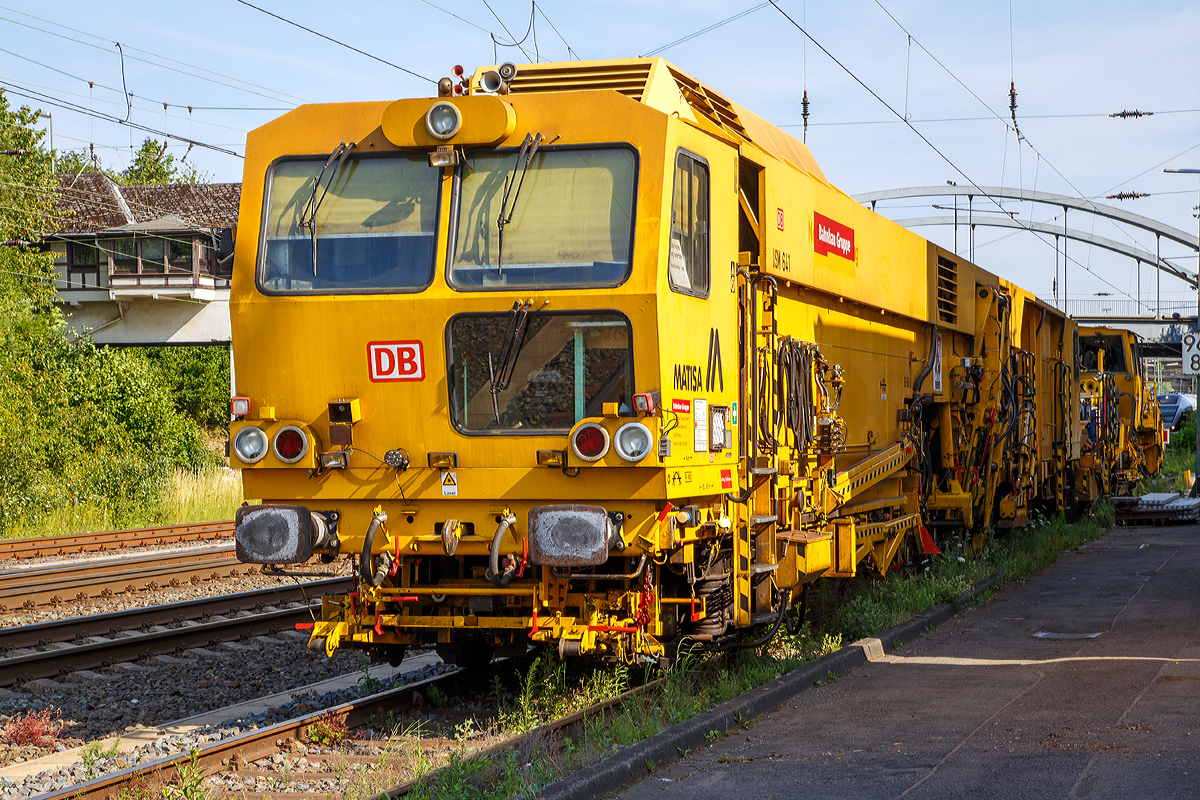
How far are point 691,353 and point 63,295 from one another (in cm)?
4064

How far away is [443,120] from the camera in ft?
23.1

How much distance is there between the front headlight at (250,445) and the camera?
7.07 meters

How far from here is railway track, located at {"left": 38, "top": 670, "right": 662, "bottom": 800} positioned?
577cm

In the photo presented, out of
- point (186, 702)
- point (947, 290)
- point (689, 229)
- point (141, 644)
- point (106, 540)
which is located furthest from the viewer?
point (106, 540)

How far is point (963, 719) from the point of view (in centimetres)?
730

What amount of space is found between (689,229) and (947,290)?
7524 millimetres

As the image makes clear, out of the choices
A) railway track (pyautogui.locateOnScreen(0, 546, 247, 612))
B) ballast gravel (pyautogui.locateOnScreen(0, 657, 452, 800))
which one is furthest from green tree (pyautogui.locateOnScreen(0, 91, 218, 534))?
ballast gravel (pyautogui.locateOnScreen(0, 657, 452, 800))

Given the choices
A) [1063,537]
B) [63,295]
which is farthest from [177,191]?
[1063,537]

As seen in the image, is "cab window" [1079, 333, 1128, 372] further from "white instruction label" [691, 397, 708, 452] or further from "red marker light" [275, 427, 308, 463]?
"red marker light" [275, 427, 308, 463]

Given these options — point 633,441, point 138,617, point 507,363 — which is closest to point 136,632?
point 138,617

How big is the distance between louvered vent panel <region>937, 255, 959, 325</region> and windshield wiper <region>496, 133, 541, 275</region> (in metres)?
7.57

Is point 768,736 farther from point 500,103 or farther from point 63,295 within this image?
point 63,295

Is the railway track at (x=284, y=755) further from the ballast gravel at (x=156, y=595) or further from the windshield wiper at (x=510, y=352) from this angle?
the ballast gravel at (x=156, y=595)

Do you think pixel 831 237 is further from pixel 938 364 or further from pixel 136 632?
pixel 136 632
